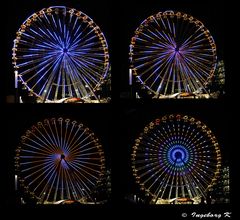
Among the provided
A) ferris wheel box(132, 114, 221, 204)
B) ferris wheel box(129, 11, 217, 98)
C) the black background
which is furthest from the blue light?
ferris wheel box(129, 11, 217, 98)

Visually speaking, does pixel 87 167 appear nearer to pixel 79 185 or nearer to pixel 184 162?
pixel 79 185

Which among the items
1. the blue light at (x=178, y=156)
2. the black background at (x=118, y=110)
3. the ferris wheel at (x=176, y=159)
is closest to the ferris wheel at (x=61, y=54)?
the black background at (x=118, y=110)

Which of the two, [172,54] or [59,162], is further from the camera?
[172,54]

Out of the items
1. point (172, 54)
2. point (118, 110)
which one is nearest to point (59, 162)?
point (118, 110)

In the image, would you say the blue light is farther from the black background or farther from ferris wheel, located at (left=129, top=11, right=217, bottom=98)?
ferris wheel, located at (left=129, top=11, right=217, bottom=98)

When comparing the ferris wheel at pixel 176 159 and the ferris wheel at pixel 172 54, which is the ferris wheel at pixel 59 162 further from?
the ferris wheel at pixel 172 54

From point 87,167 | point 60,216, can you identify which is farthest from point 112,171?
point 60,216

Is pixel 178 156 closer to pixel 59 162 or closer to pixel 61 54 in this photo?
pixel 59 162

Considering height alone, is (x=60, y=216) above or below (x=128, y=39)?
below
